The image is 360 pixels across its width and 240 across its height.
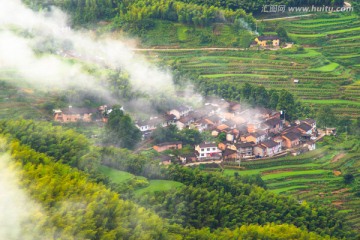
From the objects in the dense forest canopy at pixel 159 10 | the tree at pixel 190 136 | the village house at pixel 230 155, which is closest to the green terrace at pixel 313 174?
the village house at pixel 230 155

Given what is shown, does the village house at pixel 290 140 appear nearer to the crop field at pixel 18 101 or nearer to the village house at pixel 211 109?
the village house at pixel 211 109

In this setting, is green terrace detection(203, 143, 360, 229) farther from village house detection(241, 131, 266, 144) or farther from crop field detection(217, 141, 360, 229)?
village house detection(241, 131, 266, 144)

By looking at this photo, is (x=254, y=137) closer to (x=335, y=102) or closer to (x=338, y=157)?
(x=338, y=157)

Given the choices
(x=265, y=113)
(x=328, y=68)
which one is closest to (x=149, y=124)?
(x=265, y=113)

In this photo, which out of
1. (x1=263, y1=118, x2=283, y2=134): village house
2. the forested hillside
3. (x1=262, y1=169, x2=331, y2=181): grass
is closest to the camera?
the forested hillside

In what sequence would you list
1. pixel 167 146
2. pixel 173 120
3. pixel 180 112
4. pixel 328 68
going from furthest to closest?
pixel 328 68 < pixel 180 112 < pixel 173 120 < pixel 167 146

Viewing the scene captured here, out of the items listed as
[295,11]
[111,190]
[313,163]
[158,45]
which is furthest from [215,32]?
[111,190]

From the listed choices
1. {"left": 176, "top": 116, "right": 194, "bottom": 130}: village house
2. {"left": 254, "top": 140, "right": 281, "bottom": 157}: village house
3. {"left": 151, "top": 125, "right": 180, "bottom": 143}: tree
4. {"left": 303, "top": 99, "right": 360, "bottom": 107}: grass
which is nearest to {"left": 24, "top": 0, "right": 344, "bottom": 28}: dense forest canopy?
{"left": 303, "top": 99, "right": 360, "bottom": 107}: grass
